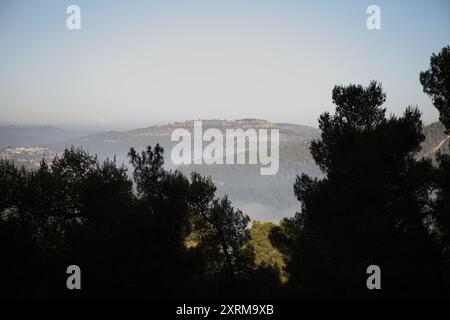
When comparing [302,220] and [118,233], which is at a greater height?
[302,220]

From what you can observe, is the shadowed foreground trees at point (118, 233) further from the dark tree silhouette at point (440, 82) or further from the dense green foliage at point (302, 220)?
the dark tree silhouette at point (440, 82)

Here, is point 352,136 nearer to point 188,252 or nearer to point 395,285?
point 395,285

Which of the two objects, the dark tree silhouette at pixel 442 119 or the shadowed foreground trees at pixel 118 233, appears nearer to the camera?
the dark tree silhouette at pixel 442 119

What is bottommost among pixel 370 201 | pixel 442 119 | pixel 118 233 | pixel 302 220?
pixel 118 233

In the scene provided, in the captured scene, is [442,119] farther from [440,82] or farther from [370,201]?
[370,201]

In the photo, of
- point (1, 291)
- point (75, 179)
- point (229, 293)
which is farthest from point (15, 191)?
point (229, 293)

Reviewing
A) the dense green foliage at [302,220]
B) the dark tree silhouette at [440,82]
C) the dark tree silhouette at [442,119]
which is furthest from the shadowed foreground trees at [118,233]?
the dark tree silhouette at [440,82]

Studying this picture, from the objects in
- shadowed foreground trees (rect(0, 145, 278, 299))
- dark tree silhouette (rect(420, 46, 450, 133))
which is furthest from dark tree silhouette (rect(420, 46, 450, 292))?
shadowed foreground trees (rect(0, 145, 278, 299))

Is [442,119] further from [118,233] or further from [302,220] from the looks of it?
[118,233]

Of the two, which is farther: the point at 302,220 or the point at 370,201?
the point at 302,220

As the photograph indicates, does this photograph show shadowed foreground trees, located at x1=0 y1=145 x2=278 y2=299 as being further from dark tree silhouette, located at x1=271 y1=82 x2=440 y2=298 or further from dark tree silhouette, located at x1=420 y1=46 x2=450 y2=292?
dark tree silhouette, located at x1=420 y1=46 x2=450 y2=292

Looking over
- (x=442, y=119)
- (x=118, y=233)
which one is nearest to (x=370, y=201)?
(x=442, y=119)

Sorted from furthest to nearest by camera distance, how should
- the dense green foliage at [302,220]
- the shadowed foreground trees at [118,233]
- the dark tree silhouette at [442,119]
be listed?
the shadowed foreground trees at [118,233] → the dense green foliage at [302,220] → the dark tree silhouette at [442,119]
